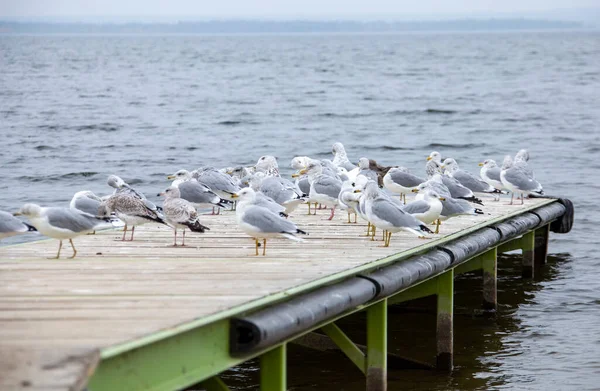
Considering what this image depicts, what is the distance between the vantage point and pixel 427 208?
1089 centimetres

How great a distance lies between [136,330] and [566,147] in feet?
104

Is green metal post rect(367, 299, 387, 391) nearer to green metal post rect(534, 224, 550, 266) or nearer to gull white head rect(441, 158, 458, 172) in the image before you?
gull white head rect(441, 158, 458, 172)

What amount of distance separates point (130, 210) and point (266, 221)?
72.0 inches

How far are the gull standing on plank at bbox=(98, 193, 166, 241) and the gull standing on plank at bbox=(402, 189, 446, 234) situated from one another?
2.54 m

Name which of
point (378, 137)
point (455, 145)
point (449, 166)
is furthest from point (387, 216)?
point (378, 137)

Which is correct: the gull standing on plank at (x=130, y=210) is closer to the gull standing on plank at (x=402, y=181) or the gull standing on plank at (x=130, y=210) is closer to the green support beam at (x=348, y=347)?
the green support beam at (x=348, y=347)

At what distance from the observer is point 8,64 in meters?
88.4

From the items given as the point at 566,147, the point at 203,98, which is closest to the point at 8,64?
the point at 203,98

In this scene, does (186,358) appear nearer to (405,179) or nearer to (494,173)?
(405,179)

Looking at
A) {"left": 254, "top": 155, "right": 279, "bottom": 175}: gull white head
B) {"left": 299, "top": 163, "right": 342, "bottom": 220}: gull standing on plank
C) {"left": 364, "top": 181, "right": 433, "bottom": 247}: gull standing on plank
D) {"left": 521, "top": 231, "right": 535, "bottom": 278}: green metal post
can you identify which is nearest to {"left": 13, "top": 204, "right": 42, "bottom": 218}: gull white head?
{"left": 364, "top": 181, "right": 433, "bottom": 247}: gull standing on plank

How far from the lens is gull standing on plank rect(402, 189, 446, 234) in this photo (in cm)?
1088

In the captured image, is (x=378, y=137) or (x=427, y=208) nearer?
(x=427, y=208)

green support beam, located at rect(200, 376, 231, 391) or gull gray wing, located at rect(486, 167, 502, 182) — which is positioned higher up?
gull gray wing, located at rect(486, 167, 502, 182)

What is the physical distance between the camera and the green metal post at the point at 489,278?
44.2ft
